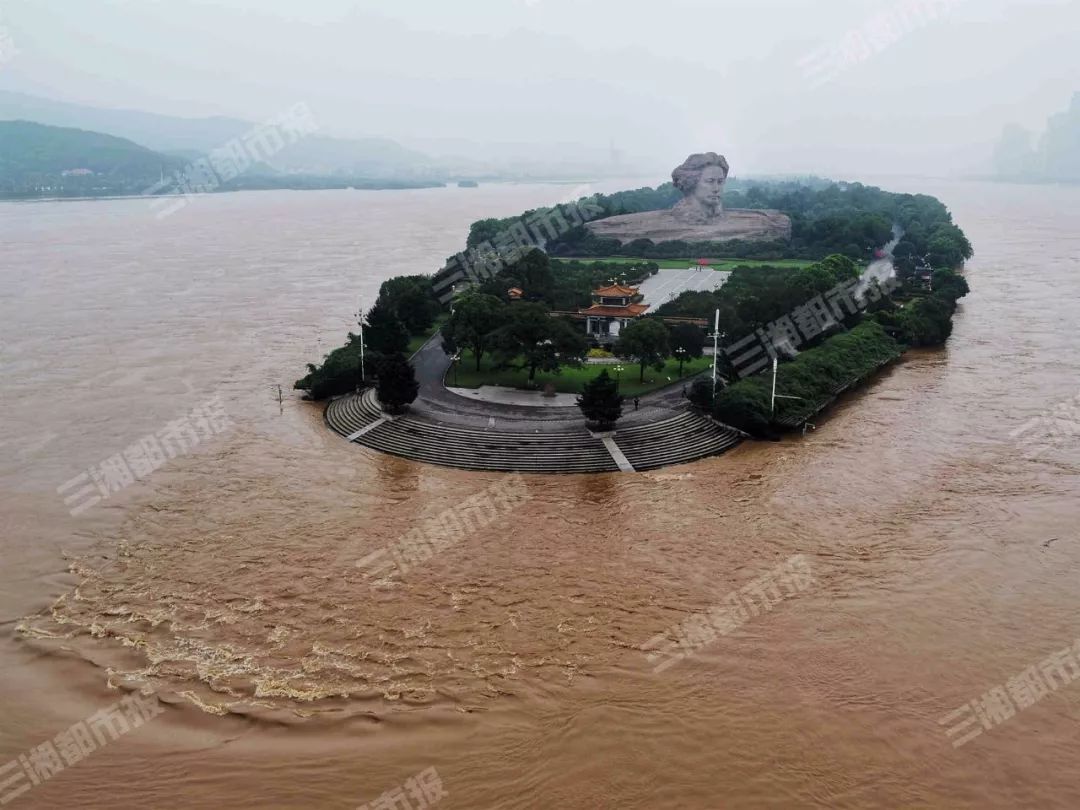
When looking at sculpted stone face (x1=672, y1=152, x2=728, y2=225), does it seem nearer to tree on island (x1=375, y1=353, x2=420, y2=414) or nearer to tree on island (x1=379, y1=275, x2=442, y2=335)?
tree on island (x1=379, y1=275, x2=442, y2=335)

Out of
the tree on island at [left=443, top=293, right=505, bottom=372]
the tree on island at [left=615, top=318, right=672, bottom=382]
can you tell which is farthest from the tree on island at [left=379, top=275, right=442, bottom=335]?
the tree on island at [left=615, top=318, right=672, bottom=382]

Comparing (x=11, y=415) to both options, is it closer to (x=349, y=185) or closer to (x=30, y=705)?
(x=30, y=705)

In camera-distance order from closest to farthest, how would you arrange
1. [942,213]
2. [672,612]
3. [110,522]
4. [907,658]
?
[907,658] → [672,612] → [110,522] → [942,213]

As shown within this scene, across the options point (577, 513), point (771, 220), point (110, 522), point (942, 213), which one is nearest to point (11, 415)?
point (110, 522)

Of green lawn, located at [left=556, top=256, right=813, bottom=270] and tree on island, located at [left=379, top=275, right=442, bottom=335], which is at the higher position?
tree on island, located at [left=379, top=275, right=442, bottom=335]

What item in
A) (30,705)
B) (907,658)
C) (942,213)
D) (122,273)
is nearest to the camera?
(30,705)

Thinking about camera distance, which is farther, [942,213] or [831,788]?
[942,213]
